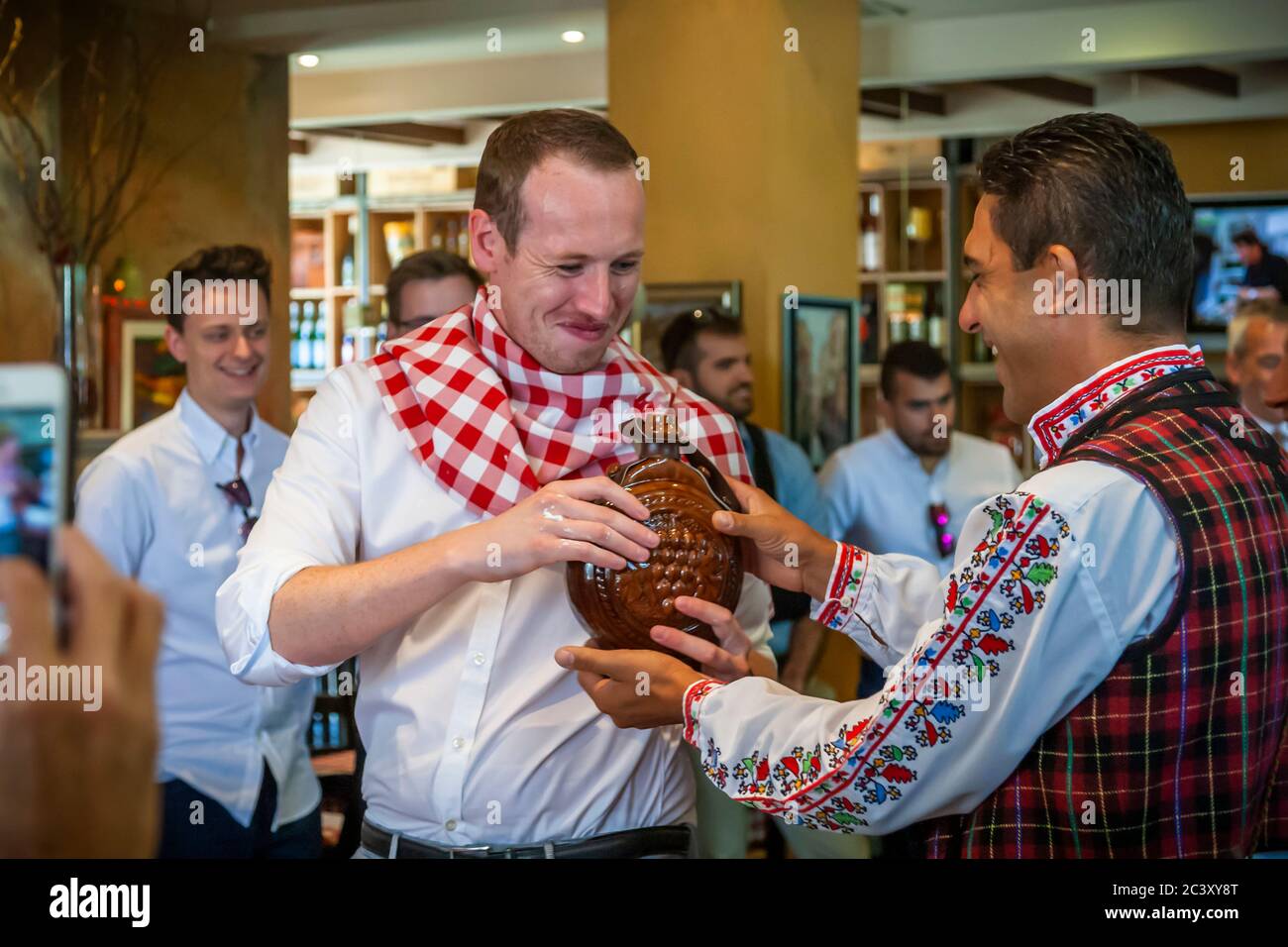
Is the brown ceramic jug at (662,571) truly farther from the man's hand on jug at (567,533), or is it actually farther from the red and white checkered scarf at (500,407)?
the red and white checkered scarf at (500,407)

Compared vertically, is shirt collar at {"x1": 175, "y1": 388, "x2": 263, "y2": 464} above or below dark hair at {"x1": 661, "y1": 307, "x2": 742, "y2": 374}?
below

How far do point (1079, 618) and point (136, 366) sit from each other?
168cm

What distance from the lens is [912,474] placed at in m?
3.18

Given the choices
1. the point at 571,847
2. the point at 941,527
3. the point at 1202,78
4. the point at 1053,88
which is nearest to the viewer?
the point at 571,847

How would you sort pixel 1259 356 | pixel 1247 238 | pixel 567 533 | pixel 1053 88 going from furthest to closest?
1. pixel 1053 88
2. pixel 1247 238
3. pixel 1259 356
4. pixel 567 533

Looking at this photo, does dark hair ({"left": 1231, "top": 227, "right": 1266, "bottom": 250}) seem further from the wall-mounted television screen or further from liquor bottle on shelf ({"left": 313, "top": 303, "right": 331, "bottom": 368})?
liquor bottle on shelf ({"left": 313, "top": 303, "right": 331, "bottom": 368})

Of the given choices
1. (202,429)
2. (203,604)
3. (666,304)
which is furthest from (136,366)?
(666,304)

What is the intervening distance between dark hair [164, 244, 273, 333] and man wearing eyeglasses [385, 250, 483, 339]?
27cm

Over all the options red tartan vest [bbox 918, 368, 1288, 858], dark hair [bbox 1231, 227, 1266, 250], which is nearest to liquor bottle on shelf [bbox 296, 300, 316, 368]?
dark hair [bbox 1231, 227, 1266, 250]

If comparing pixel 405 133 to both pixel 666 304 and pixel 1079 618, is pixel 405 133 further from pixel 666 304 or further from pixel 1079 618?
pixel 1079 618

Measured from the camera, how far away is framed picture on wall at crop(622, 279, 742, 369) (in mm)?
2605

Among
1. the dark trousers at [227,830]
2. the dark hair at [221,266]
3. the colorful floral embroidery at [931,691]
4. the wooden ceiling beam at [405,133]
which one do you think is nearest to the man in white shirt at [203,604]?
the dark trousers at [227,830]
